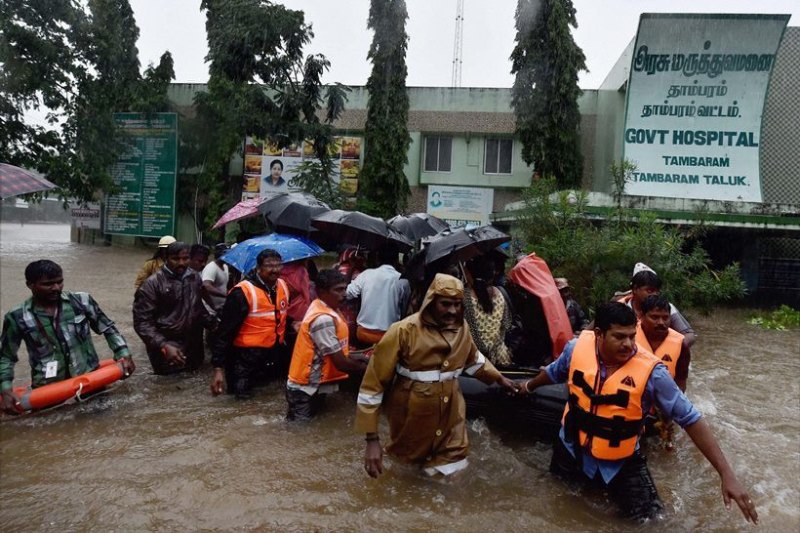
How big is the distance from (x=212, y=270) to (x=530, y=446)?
4184mm

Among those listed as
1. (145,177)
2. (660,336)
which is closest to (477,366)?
(660,336)

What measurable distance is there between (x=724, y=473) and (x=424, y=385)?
1629 mm

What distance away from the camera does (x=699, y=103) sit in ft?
46.1

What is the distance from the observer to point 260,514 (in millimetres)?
3691

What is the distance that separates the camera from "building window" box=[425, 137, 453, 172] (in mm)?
21281

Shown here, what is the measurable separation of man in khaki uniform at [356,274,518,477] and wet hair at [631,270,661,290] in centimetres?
148

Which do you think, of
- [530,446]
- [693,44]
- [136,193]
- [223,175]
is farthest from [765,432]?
[136,193]

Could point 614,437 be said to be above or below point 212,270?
below

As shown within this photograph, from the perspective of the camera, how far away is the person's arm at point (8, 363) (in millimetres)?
4449

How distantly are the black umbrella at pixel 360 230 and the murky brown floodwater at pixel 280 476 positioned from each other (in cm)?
163

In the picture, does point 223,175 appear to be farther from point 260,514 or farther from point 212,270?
point 260,514

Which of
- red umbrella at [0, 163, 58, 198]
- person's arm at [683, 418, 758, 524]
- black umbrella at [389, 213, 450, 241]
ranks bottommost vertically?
person's arm at [683, 418, 758, 524]

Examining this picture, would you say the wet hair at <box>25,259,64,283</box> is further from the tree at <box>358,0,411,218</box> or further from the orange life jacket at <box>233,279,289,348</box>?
the tree at <box>358,0,411,218</box>

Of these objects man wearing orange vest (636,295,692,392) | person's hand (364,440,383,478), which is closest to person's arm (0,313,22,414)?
person's hand (364,440,383,478)
